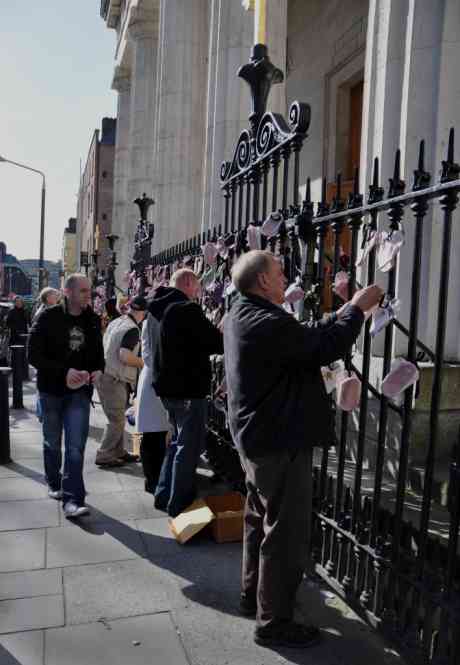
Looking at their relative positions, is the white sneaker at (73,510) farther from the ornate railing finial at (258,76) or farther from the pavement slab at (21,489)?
the ornate railing finial at (258,76)

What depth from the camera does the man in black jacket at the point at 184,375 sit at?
4.38 meters

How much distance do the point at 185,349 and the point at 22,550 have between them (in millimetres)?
1761

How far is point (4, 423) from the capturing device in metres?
6.30

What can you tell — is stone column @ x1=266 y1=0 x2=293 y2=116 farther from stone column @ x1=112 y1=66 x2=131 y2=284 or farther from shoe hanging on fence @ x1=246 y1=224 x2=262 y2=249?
stone column @ x1=112 y1=66 x2=131 y2=284

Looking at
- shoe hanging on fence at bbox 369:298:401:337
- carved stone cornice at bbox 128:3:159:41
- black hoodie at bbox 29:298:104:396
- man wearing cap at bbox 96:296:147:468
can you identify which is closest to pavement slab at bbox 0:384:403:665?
black hoodie at bbox 29:298:104:396

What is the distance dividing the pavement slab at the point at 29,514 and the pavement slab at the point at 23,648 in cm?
152

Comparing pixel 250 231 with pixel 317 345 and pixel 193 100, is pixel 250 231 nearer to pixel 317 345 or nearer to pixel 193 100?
pixel 317 345

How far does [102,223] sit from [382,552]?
45875mm

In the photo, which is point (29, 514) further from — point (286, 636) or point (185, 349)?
point (286, 636)

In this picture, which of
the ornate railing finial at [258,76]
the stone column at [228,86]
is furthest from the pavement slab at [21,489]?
the stone column at [228,86]

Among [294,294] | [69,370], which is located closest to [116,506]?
[69,370]

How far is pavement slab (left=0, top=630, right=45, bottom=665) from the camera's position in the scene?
2738 millimetres

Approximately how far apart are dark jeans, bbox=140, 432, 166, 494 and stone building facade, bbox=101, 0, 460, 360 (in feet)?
7.54

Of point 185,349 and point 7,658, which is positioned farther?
point 185,349
